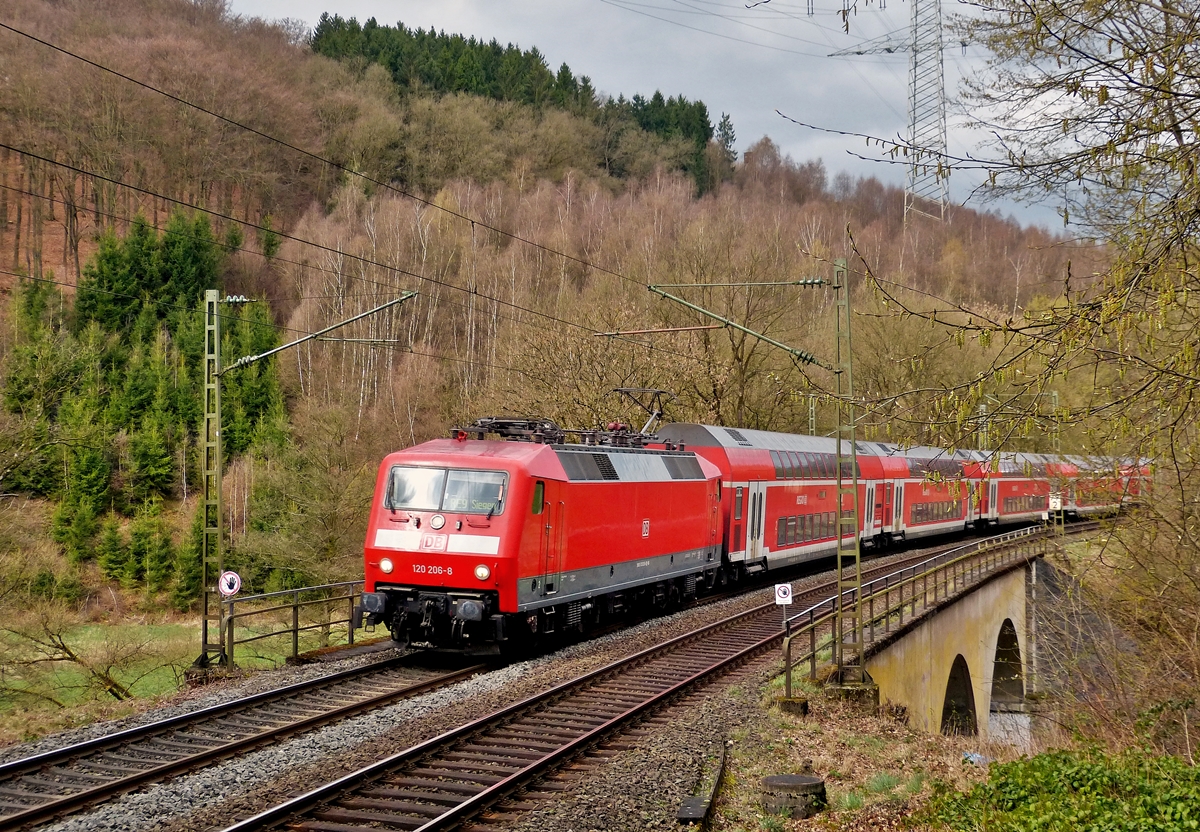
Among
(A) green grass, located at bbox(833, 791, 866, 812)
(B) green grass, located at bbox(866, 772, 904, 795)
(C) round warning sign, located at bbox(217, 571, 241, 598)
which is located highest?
(C) round warning sign, located at bbox(217, 571, 241, 598)

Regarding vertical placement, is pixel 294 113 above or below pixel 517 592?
above

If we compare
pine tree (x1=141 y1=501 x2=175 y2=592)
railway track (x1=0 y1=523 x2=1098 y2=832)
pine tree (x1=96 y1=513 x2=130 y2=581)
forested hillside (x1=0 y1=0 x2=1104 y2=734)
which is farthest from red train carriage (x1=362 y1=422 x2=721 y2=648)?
pine tree (x1=96 y1=513 x2=130 y2=581)

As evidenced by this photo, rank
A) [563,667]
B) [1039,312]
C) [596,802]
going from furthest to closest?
[563,667] < [596,802] < [1039,312]

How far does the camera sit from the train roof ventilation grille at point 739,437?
26.3 meters

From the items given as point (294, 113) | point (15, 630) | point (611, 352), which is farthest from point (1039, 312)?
point (294, 113)

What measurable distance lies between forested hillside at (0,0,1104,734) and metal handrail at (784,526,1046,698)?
541 centimetres

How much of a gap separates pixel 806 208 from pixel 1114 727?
6237cm

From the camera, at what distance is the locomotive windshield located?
15211mm

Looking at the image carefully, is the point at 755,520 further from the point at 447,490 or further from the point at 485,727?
the point at 485,727

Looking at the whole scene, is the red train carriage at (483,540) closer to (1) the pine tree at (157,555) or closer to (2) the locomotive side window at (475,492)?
(2) the locomotive side window at (475,492)

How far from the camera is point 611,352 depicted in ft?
114

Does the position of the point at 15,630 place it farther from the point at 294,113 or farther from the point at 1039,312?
the point at 294,113

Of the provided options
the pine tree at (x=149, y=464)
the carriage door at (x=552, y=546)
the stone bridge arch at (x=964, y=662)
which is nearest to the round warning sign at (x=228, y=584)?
the carriage door at (x=552, y=546)

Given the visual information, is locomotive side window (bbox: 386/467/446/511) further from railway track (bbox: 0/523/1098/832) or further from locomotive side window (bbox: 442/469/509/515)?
railway track (bbox: 0/523/1098/832)
